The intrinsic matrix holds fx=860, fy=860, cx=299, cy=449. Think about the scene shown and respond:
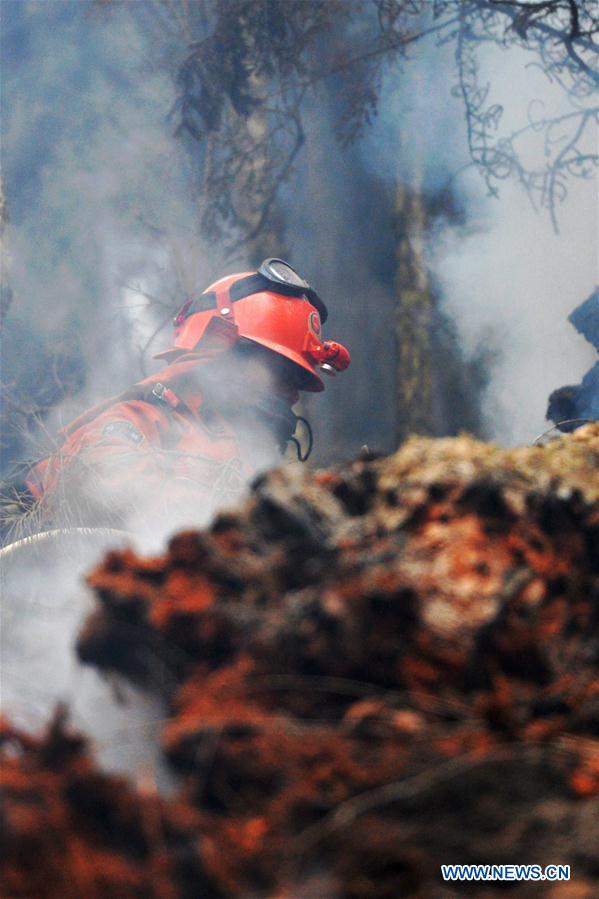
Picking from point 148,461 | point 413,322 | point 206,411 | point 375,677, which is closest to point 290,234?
point 413,322

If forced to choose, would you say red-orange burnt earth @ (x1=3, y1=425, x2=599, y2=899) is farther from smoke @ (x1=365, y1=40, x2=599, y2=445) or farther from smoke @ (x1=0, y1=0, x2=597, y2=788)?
smoke @ (x1=0, y1=0, x2=597, y2=788)

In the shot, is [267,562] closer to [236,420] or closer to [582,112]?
[236,420]

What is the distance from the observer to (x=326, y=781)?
50.0 inches

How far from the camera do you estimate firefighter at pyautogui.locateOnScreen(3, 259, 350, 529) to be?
347 cm

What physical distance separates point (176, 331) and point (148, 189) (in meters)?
4.48

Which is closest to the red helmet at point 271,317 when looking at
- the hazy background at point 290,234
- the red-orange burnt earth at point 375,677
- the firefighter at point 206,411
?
the firefighter at point 206,411

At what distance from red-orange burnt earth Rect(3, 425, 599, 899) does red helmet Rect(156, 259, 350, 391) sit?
2.65 metres

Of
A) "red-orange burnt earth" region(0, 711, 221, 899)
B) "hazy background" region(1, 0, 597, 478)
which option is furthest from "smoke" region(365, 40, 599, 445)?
"red-orange burnt earth" region(0, 711, 221, 899)

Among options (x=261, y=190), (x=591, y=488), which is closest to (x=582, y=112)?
(x=261, y=190)

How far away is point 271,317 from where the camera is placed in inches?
168

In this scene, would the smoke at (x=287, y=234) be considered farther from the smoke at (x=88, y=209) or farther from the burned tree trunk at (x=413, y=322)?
the burned tree trunk at (x=413, y=322)

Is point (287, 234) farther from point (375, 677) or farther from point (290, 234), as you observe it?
point (375, 677)

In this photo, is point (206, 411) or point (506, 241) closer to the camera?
point (206, 411)

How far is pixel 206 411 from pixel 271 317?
22.6 inches
